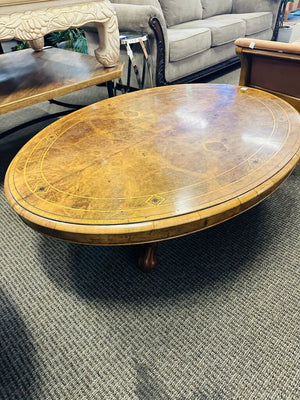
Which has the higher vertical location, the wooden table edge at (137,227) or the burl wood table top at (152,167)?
the burl wood table top at (152,167)

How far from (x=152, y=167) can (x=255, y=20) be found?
2573 mm

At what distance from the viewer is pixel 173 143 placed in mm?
893

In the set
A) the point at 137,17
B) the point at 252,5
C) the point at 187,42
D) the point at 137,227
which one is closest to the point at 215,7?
the point at 252,5

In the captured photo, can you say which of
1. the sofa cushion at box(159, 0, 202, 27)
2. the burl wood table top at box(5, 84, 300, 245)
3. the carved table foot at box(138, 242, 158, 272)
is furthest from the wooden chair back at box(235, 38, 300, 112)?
the sofa cushion at box(159, 0, 202, 27)

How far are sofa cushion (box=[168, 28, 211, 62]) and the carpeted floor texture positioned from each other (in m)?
1.39

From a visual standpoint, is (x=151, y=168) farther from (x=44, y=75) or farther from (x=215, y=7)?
(x=215, y=7)

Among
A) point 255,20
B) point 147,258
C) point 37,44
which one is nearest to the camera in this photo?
point 147,258

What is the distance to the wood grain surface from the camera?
1367 mm

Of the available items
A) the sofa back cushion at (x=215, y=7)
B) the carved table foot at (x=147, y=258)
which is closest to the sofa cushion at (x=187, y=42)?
the sofa back cushion at (x=215, y=7)

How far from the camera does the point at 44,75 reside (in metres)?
1.60

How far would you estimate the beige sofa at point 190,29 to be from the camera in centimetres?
184

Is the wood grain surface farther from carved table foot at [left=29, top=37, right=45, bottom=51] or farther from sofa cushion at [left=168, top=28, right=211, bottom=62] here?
sofa cushion at [left=168, top=28, right=211, bottom=62]

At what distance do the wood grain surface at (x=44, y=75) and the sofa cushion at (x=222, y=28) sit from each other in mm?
1025

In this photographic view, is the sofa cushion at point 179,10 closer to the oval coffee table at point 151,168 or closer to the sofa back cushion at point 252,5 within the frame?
the sofa back cushion at point 252,5
